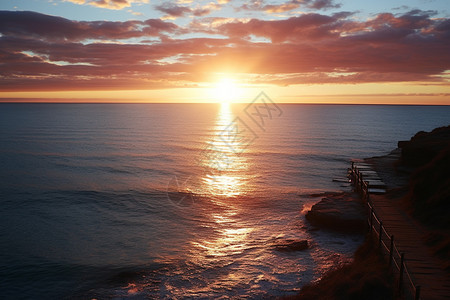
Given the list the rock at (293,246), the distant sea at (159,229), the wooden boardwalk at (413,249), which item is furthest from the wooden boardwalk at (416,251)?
the rock at (293,246)

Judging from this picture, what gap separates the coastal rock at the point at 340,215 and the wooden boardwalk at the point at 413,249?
136 centimetres

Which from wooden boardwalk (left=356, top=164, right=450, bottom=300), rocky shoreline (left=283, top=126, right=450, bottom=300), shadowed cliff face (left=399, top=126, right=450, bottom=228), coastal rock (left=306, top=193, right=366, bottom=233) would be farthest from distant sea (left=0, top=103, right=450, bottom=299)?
shadowed cliff face (left=399, top=126, right=450, bottom=228)

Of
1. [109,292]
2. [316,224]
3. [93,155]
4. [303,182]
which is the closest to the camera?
[109,292]

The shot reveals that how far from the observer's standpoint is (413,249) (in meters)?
16.4

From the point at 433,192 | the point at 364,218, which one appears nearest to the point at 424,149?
the point at 433,192

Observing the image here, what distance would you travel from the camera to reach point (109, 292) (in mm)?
16750

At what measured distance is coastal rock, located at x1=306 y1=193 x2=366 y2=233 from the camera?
23.6m

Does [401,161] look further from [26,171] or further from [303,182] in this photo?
[26,171]

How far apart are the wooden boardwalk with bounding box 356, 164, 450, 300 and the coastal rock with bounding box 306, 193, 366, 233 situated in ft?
4.48

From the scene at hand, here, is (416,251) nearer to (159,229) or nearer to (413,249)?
(413,249)

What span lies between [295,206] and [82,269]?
19740 mm

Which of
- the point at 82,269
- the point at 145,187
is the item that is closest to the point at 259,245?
the point at 82,269

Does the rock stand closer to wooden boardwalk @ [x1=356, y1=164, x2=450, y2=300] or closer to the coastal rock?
the coastal rock

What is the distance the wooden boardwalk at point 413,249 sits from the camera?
41.8ft
